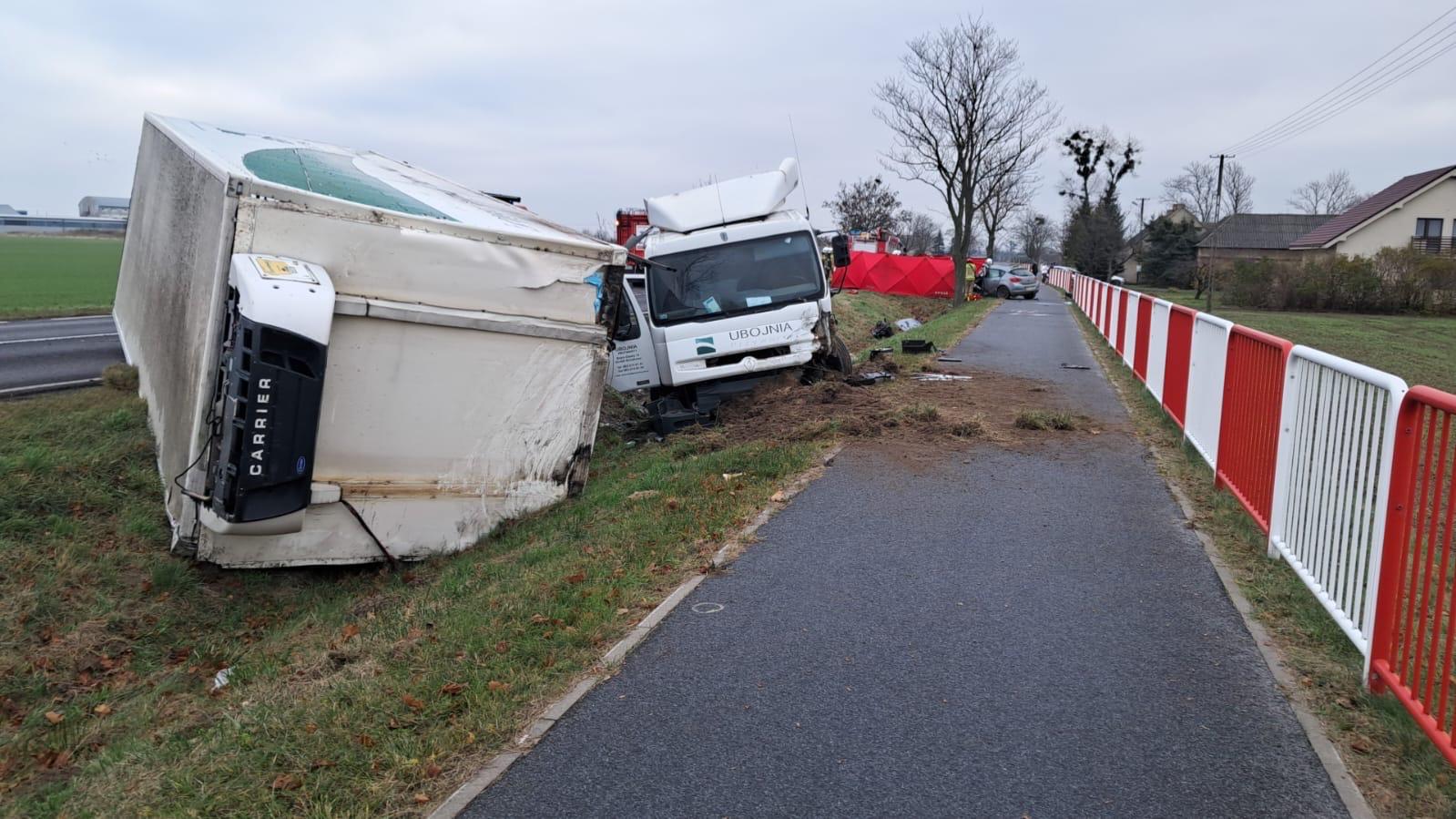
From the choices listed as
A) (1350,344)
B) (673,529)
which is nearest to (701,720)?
(673,529)

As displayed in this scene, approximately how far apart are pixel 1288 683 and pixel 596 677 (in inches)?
117

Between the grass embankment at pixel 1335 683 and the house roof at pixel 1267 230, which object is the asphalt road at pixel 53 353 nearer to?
the grass embankment at pixel 1335 683

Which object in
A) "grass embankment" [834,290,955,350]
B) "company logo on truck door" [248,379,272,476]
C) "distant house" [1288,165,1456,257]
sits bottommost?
"company logo on truck door" [248,379,272,476]

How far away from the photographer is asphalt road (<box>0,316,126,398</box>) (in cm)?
1298

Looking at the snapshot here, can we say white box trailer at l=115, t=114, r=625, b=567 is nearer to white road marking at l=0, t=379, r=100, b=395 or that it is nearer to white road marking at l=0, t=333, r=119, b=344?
white road marking at l=0, t=379, r=100, b=395

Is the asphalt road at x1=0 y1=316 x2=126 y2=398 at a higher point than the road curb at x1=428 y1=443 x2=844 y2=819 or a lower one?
higher

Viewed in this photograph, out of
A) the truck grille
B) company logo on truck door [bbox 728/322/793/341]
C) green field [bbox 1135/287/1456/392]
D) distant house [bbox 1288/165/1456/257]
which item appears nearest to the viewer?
company logo on truck door [bbox 728/322/793/341]

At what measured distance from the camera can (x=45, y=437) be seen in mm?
9484

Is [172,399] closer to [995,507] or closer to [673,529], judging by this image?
[673,529]

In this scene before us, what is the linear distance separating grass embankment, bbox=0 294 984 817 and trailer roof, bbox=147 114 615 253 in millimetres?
2412

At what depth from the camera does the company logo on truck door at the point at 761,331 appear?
1137cm

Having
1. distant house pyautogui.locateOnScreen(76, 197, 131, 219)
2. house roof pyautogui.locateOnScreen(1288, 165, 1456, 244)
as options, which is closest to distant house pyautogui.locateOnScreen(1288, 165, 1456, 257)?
house roof pyautogui.locateOnScreen(1288, 165, 1456, 244)

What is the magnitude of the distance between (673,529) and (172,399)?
163 inches

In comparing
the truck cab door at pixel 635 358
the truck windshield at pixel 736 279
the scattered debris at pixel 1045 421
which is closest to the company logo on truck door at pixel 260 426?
the truck cab door at pixel 635 358
